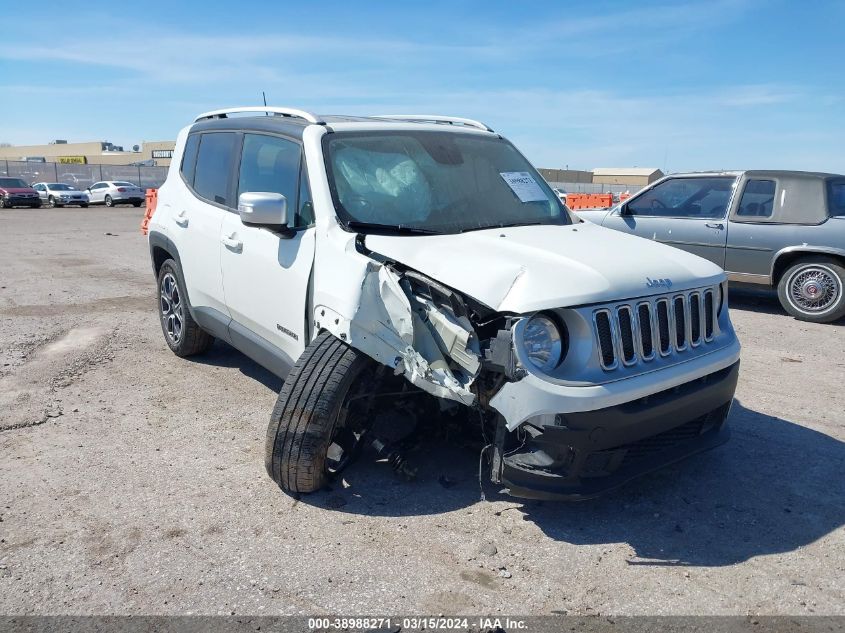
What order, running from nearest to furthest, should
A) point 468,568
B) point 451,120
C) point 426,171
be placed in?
1. point 468,568
2. point 426,171
3. point 451,120

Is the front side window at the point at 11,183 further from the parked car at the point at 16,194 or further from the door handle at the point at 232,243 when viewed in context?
the door handle at the point at 232,243

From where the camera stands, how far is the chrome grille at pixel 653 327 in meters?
3.24

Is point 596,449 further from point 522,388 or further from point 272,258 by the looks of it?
point 272,258

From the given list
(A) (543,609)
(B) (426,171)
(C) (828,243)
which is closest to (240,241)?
(B) (426,171)

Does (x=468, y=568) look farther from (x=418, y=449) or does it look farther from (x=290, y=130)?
(x=290, y=130)

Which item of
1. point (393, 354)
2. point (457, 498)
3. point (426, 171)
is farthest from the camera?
point (426, 171)

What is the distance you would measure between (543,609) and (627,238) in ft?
7.40

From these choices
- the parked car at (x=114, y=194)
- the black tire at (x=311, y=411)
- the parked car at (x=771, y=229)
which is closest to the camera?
the black tire at (x=311, y=411)

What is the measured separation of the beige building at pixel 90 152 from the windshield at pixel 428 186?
80.6 m

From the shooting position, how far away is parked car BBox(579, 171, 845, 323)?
8172 mm

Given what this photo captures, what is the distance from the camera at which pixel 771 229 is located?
8.47 metres

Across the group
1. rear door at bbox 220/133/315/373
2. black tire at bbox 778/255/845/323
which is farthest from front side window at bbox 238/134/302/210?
black tire at bbox 778/255/845/323

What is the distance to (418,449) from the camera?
4027mm

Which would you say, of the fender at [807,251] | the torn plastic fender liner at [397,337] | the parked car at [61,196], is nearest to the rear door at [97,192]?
the parked car at [61,196]
